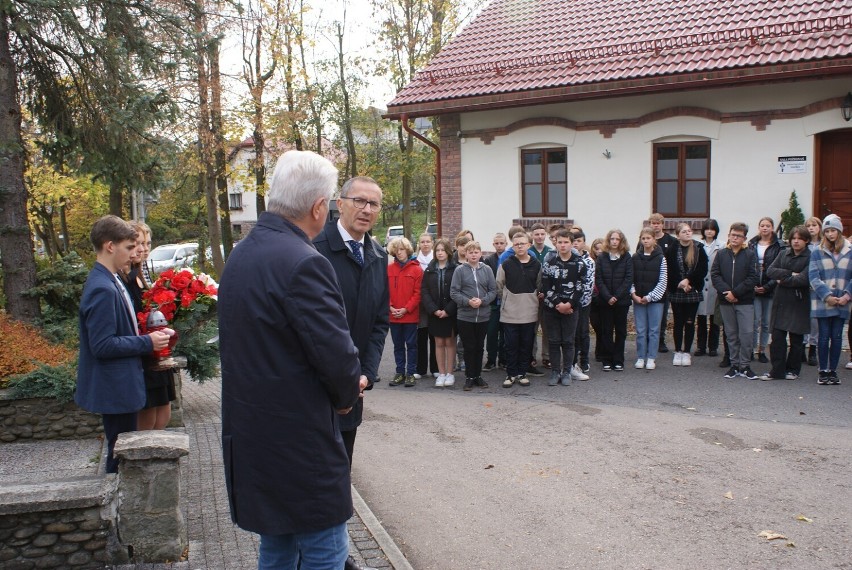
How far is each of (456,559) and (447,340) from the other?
5452mm

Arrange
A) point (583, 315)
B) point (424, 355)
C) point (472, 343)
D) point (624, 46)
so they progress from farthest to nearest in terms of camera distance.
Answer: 1. point (624, 46)
2. point (424, 355)
3. point (583, 315)
4. point (472, 343)

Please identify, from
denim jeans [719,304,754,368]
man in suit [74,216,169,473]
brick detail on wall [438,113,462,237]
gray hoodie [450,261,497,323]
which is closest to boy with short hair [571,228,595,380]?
gray hoodie [450,261,497,323]

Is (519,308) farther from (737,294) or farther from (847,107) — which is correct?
(847,107)

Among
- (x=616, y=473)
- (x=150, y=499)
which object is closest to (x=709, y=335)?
(x=616, y=473)

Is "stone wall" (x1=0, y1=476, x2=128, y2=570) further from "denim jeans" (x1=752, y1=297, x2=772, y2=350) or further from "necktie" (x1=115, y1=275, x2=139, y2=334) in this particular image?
"denim jeans" (x1=752, y1=297, x2=772, y2=350)

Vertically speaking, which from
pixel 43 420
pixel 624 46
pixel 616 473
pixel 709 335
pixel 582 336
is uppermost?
pixel 624 46

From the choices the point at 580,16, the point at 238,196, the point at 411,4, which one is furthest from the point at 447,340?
the point at 238,196

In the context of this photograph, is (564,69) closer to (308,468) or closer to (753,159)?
(753,159)

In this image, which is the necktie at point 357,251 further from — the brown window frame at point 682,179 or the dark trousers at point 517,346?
the brown window frame at point 682,179

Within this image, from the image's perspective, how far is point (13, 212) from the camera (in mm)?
10258

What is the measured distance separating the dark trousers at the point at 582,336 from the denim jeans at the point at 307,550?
7342 millimetres

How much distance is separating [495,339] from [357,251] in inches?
266

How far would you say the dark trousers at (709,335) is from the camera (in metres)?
11.2

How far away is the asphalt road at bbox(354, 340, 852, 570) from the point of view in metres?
4.96
